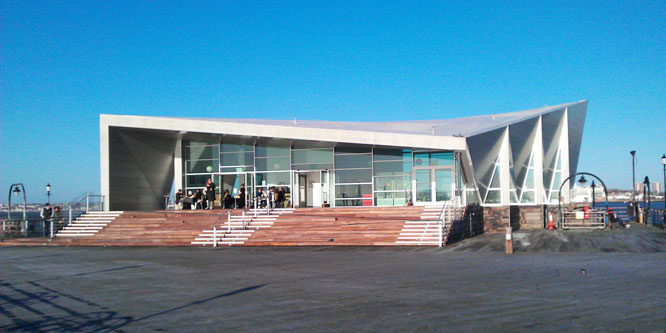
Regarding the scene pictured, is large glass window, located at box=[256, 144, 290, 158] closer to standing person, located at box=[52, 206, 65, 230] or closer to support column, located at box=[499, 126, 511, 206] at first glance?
standing person, located at box=[52, 206, 65, 230]

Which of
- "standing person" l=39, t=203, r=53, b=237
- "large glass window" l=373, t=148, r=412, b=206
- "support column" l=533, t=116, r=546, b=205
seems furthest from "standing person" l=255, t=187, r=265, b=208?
"support column" l=533, t=116, r=546, b=205

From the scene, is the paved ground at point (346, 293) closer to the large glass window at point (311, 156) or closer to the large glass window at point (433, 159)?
the large glass window at point (433, 159)

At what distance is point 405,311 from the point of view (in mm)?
7938

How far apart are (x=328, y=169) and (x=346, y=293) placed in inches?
750

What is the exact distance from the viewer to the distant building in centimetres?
2616

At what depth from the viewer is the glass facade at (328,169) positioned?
1054 inches

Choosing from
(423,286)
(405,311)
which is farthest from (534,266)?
(405,311)

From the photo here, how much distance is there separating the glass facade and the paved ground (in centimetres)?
1063

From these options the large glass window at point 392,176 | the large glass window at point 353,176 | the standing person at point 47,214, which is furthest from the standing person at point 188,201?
the large glass window at point 392,176

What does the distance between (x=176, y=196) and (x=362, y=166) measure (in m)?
10.1

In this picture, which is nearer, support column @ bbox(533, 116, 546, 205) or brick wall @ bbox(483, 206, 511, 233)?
brick wall @ bbox(483, 206, 511, 233)

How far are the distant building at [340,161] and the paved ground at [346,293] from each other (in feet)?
34.2

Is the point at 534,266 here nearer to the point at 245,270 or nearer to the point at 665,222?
the point at 245,270

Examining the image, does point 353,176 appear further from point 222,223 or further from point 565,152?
point 565,152
